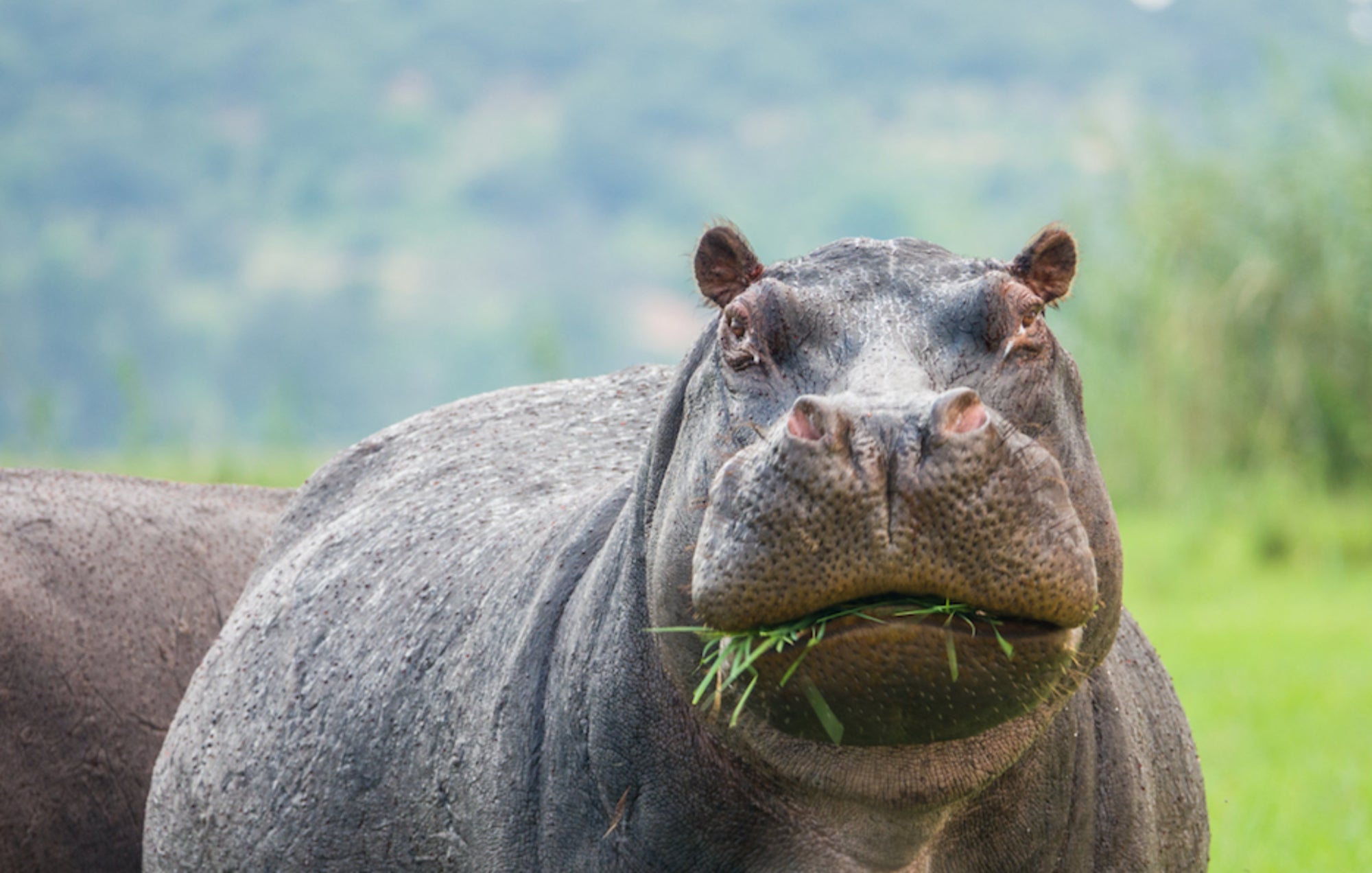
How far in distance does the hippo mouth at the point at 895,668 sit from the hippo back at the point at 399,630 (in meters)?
0.98

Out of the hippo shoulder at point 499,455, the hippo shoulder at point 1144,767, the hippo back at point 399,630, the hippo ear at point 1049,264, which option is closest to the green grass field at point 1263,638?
the hippo shoulder at point 1144,767

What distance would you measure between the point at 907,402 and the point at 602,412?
2.47 m

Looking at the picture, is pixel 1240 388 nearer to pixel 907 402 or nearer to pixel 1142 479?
pixel 1142 479

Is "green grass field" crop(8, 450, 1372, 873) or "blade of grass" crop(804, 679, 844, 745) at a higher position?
"blade of grass" crop(804, 679, 844, 745)

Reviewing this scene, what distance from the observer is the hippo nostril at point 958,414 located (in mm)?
2543

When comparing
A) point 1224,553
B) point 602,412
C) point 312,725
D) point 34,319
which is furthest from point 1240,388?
point 34,319

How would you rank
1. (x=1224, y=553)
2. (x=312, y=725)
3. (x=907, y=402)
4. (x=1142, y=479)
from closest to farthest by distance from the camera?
(x=907, y=402), (x=312, y=725), (x=1224, y=553), (x=1142, y=479)

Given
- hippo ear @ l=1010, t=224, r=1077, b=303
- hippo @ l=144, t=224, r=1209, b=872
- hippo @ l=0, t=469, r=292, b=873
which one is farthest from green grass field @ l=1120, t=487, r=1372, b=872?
hippo @ l=0, t=469, r=292, b=873

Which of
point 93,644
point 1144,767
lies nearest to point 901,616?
point 1144,767

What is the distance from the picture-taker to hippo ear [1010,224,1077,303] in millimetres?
3213

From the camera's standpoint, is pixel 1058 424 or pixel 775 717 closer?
pixel 775 717

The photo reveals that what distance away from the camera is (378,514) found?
189 inches

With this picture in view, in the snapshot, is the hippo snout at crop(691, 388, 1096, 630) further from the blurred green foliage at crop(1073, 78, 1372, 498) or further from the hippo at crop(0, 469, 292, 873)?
the blurred green foliage at crop(1073, 78, 1372, 498)

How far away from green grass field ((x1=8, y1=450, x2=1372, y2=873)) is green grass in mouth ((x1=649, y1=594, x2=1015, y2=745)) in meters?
4.39
